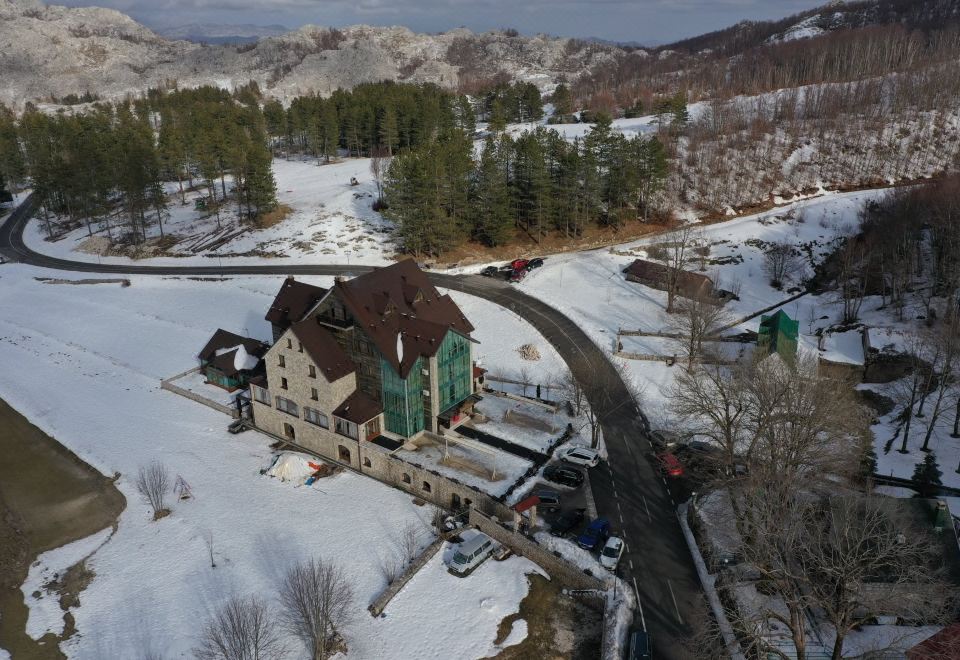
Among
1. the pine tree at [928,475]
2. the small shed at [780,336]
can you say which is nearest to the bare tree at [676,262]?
the small shed at [780,336]

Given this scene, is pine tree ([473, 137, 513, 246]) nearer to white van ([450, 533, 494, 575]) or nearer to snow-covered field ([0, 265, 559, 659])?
snow-covered field ([0, 265, 559, 659])

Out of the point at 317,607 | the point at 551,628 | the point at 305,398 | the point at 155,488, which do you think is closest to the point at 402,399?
the point at 305,398

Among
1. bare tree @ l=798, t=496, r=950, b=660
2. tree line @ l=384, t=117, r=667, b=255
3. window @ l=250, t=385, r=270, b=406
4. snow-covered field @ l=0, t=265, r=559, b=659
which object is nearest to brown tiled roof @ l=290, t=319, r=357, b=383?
snow-covered field @ l=0, t=265, r=559, b=659

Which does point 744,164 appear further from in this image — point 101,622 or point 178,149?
point 101,622

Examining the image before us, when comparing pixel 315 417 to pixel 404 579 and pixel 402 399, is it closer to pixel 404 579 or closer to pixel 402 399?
pixel 402 399

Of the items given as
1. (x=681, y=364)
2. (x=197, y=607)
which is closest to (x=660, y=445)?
(x=681, y=364)
